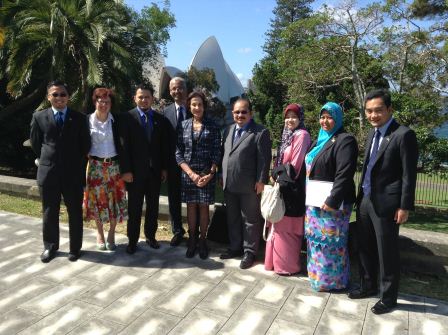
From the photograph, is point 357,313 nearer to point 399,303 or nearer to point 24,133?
point 399,303

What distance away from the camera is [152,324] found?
291 cm

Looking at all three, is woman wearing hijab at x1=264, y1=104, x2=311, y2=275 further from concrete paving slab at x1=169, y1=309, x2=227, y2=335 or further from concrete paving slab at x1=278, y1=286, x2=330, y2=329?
concrete paving slab at x1=169, y1=309, x2=227, y2=335

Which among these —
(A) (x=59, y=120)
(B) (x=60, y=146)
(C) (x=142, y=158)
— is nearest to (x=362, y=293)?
(C) (x=142, y=158)

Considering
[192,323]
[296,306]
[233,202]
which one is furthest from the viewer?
[233,202]

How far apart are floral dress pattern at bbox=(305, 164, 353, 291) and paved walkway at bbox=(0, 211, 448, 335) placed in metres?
0.12

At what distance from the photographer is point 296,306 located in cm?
318

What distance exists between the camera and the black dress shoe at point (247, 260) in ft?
12.8

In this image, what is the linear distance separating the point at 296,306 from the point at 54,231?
2.56 m

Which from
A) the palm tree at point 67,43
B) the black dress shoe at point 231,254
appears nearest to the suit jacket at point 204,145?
the black dress shoe at point 231,254

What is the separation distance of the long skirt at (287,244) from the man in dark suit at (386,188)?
0.64 metres

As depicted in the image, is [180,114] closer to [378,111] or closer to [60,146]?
[60,146]

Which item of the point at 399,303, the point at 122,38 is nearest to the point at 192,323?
the point at 399,303

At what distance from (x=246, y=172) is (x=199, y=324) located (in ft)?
4.83

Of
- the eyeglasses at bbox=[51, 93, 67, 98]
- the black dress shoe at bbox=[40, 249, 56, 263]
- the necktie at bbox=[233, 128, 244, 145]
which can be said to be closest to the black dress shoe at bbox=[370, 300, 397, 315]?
the necktie at bbox=[233, 128, 244, 145]
